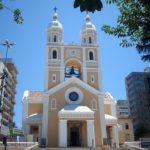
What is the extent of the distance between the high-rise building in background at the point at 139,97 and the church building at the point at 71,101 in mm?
49553

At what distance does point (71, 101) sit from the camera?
35.7 meters

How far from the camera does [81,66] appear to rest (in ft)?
127

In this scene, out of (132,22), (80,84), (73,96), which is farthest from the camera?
(80,84)

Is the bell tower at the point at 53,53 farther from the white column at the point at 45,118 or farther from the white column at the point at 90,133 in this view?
the white column at the point at 90,133

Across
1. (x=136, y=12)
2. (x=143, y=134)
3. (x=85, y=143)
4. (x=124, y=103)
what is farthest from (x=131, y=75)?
(x=136, y=12)

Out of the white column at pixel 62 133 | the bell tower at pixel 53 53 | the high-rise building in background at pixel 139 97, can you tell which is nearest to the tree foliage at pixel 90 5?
the white column at pixel 62 133

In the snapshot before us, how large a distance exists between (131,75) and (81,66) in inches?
2418

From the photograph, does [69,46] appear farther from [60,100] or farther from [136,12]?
[136,12]

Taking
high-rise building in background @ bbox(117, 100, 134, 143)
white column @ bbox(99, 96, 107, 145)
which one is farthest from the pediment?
high-rise building in background @ bbox(117, 100, 134, 143)

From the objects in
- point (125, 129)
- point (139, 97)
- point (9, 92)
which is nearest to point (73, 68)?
point (125, 129)

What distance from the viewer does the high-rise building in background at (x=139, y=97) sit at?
3484 inches

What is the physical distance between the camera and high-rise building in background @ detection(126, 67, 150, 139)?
88.5 m

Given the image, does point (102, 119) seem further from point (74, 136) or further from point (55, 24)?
point (55, 24)

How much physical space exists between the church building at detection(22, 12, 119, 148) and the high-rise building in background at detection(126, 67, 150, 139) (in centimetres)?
4955
